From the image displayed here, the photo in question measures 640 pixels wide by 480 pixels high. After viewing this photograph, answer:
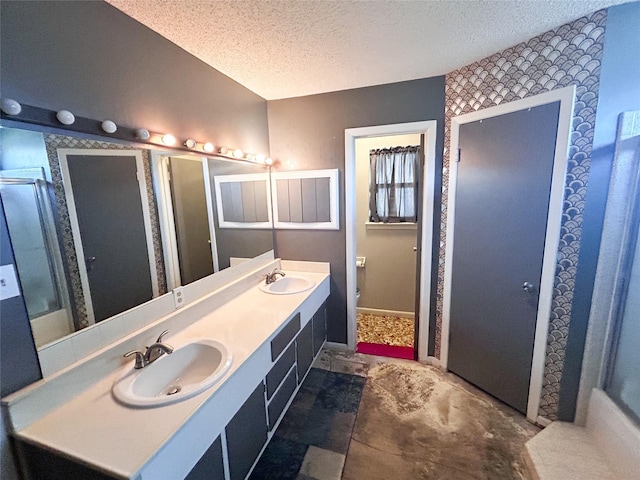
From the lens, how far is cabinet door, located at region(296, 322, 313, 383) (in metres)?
1.93

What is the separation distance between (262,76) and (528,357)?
8.79ft

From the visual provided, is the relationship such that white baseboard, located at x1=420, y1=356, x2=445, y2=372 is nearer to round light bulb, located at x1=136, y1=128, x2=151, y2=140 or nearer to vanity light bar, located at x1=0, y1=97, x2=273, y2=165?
vanity light bar, located at x1=0, y1=97, x2=273, y2=165

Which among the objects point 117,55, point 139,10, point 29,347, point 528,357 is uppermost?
point 139,10

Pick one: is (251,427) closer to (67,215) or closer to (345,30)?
(67,215)

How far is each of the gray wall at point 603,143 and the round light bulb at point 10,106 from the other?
2.53 meters

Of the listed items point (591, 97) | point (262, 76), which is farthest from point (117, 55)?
point (591, 97)

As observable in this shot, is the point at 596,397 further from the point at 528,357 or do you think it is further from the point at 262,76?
the point at 262,76

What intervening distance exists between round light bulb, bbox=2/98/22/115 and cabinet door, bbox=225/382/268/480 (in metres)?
1.40

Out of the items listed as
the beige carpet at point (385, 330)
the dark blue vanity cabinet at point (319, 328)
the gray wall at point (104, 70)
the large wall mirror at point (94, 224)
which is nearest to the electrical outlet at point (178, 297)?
the large wall mirror at point (94, 224)

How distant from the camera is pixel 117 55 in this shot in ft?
4.05

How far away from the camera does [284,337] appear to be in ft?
5.38

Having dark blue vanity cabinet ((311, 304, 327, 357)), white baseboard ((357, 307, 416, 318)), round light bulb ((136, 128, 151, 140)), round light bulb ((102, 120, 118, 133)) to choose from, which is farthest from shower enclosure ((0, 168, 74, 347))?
white baseboard ((357, 307, 416, 318))

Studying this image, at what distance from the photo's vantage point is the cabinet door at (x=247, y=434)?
1.20 m

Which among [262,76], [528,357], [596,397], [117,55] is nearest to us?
[117,55]
